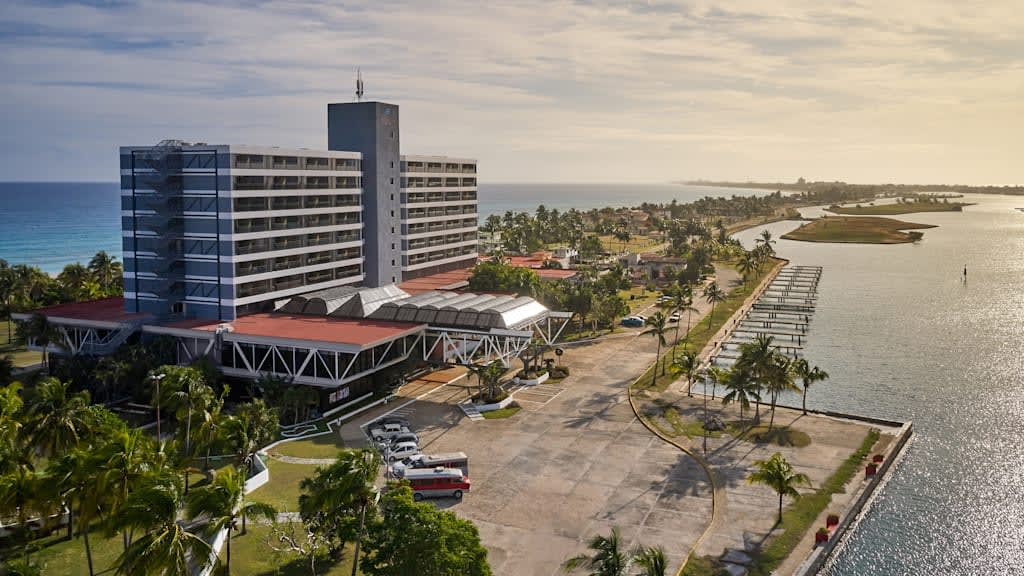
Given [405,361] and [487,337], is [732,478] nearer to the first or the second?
[487,337]

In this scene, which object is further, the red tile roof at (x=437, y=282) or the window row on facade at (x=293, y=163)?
the red tile roof at (x=437, y=282)

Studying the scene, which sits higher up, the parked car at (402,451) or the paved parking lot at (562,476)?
the parked car at (402,451)

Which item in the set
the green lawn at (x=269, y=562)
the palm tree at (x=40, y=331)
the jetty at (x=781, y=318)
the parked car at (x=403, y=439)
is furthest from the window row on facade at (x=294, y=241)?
the jetty at (x=781, y=318)

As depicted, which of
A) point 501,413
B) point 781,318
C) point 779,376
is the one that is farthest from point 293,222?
point 781,318

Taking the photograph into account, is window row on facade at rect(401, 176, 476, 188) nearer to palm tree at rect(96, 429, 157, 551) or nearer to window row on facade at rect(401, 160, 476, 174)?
window row on facade at rect(401, 160, 476, 174)

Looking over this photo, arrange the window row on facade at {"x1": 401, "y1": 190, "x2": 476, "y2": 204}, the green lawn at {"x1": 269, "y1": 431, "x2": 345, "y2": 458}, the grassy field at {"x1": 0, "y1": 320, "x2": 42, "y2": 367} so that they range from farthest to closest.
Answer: the window row on facade at {"x1": 401, "y1": 190, "x2": 476, "y2": 204}
the grassy field at {"x1": 0, "y1": 320, "x2": 42, "y2": 367}
the green lawn at {"x1": 269, "y1": 431, "x2": 345, "y2": 458}

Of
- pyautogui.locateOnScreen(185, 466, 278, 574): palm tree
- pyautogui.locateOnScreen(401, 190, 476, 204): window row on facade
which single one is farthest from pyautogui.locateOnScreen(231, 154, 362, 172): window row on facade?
pyautogui.locateOnScreen(185, 466, 278, 574): palm tree

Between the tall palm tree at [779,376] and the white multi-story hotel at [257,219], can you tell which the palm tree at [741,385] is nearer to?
the tall palm tree at [779,376]
